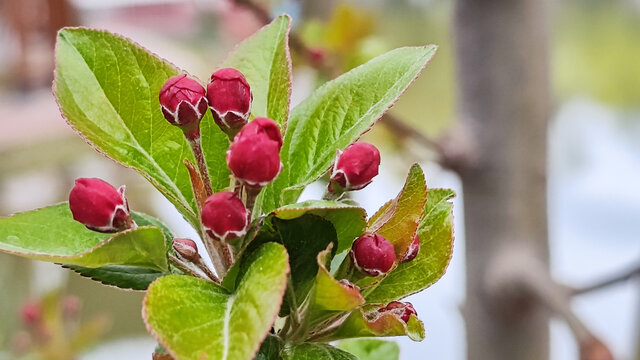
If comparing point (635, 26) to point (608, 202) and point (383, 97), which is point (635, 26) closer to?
point (608, 202)

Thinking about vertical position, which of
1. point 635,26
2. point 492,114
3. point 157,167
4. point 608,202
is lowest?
point 157,167

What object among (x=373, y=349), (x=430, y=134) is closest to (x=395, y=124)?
(x=373, y=349)

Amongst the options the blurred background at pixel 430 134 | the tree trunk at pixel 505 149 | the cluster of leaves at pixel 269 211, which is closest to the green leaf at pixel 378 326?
the cluster of leaves at pixel 269 211

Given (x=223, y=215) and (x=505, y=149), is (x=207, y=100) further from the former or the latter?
(x=505, y=149)

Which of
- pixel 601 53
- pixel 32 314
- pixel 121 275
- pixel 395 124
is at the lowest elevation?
pixel 32 314

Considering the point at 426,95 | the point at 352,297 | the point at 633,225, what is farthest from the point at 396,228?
the point at 633,225

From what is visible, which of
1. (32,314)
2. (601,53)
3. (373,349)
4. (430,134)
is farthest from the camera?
(601,53)
